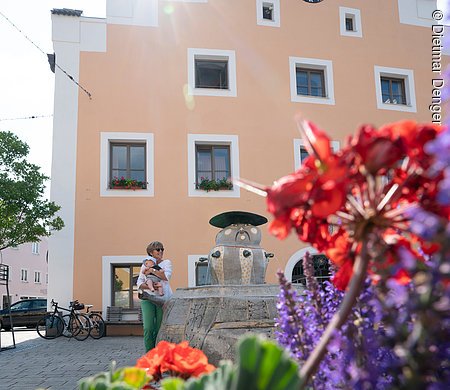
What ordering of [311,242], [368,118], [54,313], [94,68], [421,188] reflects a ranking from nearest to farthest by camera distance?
[421,188], [311,242], [54,313], [94,68], [368,118]

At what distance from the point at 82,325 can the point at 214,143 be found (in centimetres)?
594

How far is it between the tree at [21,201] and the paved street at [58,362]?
2.55 m

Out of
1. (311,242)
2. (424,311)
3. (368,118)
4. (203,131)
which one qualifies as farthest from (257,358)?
(368,118)

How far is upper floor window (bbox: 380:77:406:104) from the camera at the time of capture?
1566 cm

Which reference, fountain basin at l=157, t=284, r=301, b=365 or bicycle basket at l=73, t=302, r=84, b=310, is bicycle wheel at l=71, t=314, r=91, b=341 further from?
fountain basin at l=157, t=284, r=301, b=365

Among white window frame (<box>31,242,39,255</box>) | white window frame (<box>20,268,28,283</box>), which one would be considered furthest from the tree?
white window frame (<box>31,242,39,255</box>)

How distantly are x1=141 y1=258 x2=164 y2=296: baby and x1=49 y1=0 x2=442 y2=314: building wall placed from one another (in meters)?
7.10

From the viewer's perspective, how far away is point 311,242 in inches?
35.2

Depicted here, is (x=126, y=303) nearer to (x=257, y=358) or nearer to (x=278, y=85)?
(x=278, y=85)

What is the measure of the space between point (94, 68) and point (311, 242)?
1390 cm

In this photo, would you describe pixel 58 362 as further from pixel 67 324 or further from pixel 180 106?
pixel 180 106

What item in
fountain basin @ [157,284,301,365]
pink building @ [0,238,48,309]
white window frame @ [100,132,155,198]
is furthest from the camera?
pink building @ [0,238,48,309]

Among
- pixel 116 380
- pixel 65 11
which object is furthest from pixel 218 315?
pixel 65 11

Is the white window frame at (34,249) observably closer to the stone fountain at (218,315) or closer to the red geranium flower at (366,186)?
the stone fountain at (218,315)
